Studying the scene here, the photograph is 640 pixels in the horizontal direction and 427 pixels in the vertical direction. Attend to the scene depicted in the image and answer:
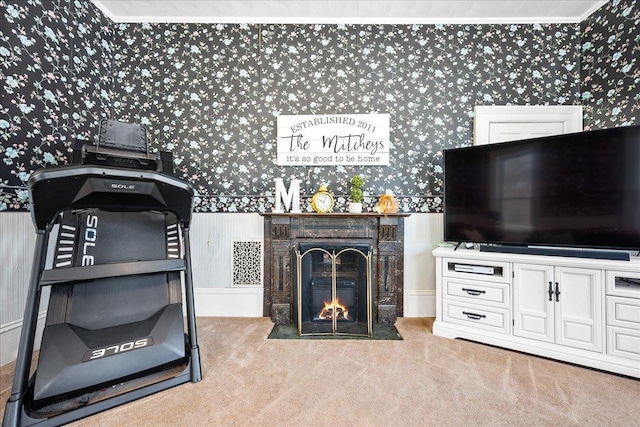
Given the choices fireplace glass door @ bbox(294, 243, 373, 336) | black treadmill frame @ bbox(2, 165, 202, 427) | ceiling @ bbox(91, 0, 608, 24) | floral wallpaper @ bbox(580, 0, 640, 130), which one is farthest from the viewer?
ceiling @ bbox(91, 0, 608, 24)

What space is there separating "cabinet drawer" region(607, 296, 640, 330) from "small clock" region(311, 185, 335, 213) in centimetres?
212

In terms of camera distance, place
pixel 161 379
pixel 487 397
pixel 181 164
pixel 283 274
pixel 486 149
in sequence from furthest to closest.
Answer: pixel 181 164
pixel 283 274
pixel 486 149
pixel 161 379
pixel 487 397

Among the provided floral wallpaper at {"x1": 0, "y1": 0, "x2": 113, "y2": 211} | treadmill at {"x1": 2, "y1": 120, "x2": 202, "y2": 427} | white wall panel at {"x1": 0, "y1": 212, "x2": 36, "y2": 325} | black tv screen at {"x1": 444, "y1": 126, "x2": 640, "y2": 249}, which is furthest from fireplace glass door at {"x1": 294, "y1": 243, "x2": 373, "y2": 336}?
floral wallpaper at {"x1": 0, "y1": 0, "x2": 113, "y2": 211}

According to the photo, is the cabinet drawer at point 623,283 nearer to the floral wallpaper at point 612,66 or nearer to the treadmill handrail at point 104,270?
the floral wallpaper at point 612,66

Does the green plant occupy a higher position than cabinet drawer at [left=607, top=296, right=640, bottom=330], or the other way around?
the green plant

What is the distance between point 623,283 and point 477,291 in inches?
34.1

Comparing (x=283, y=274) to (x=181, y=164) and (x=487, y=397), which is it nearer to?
(x=181, y=164)

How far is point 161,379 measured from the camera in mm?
1683

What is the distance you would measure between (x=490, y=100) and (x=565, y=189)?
1207mm

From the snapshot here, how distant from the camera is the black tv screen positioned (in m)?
1.90

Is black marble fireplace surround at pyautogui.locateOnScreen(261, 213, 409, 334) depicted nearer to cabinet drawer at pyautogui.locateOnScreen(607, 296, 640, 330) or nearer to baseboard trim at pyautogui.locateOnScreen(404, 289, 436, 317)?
baseboard trim at pyautogui.locateOnScreen(404, 289, 436, 317)

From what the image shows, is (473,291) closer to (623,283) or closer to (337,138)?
(623,283)

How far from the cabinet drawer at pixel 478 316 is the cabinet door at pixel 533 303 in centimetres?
7

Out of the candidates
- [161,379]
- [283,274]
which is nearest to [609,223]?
[283,274]
